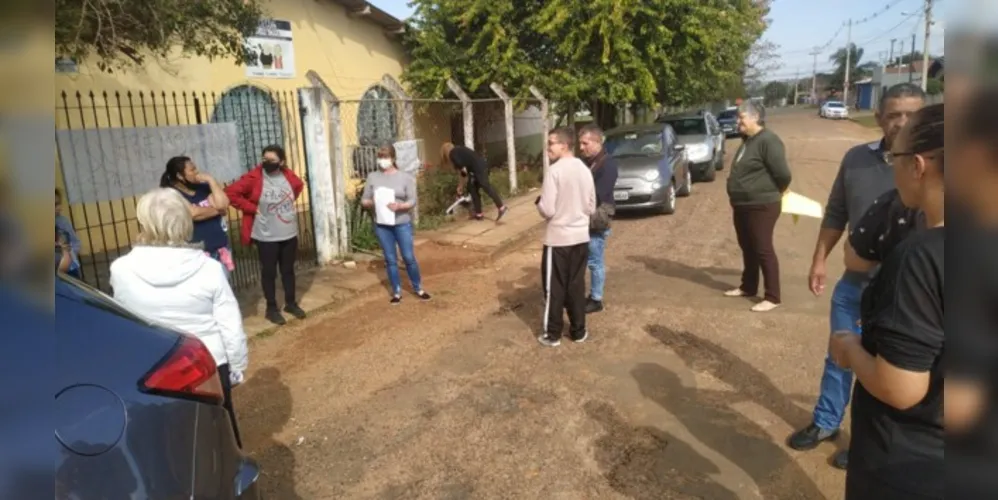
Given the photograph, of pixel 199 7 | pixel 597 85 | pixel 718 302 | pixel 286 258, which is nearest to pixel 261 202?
pixel 286 258

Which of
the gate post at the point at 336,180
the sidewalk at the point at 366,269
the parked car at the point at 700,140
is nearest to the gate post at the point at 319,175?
the gate post at the point at 336,180

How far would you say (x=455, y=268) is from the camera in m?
8.14

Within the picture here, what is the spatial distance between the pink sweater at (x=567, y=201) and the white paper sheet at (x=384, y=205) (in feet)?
6.01

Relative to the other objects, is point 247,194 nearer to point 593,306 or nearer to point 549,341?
point 549,341

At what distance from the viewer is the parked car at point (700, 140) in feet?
50.0

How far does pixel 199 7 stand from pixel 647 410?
5.41 m

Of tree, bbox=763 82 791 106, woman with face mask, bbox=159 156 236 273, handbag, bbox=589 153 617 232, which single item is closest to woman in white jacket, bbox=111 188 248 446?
woman with face mask, bbox=159 156 236 273

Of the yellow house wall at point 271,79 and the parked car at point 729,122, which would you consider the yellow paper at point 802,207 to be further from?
the parked car at point 729,122

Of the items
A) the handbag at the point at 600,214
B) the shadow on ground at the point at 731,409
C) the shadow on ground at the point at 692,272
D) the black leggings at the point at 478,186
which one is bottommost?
the shadow on ground at the point at 731,409

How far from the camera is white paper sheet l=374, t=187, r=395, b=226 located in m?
6.29

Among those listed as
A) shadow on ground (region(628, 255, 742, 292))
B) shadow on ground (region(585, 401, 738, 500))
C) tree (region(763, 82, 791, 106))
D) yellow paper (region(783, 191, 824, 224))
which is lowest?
shadow on ground (region(585, 401, 738, 500))

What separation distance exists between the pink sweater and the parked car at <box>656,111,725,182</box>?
1007cm

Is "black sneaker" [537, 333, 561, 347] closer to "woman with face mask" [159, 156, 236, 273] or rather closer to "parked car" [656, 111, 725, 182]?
"woman with face mask" [159, 156, 236, 273]

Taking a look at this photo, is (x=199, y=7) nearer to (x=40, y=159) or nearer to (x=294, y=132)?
(x=294, y=132)
